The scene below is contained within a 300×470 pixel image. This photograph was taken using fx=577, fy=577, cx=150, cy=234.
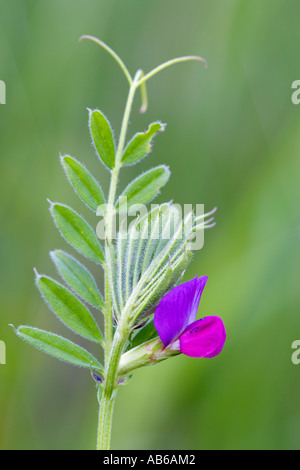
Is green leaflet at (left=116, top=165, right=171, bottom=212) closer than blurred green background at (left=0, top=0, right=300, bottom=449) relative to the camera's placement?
Yes

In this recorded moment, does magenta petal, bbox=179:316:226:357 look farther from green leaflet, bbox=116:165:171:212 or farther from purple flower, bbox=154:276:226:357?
green leaflet, bbox=116:165:171:212

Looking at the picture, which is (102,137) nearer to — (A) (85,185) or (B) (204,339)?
(A) (85,185)

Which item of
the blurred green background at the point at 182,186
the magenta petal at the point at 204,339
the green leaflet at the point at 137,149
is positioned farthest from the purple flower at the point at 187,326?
the blurred green background at the point at 182,186

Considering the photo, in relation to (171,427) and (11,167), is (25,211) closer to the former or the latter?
(11,167)

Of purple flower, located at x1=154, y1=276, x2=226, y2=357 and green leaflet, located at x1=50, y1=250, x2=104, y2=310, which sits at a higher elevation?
green leaflet, located at x1=50, y1=250, x2=104, y2=310

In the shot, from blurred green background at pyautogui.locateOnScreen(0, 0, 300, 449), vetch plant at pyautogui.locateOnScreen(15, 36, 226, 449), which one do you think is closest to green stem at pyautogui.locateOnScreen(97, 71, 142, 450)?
vetch plant at pyautogui.locateOnScreen(15, 36, 226, 449)

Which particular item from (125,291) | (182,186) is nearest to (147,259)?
(125,291)
